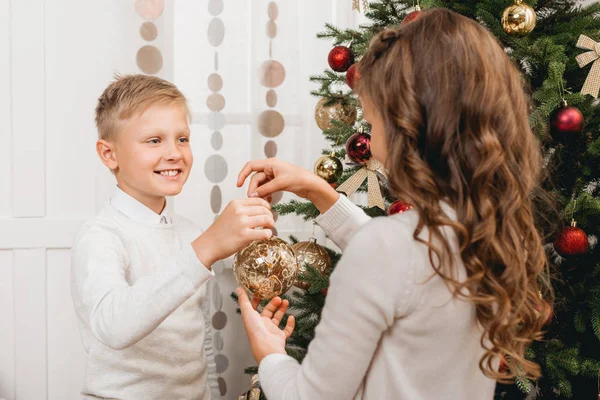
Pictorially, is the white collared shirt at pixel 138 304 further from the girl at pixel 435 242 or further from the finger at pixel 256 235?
the girl at pixel 435 242

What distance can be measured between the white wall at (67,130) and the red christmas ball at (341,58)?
0.58m

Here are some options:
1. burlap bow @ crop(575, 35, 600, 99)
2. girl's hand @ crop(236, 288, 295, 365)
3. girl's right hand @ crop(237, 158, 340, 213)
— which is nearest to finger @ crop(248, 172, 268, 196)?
girl's right hand @ crop(237, 158, 340, 213)

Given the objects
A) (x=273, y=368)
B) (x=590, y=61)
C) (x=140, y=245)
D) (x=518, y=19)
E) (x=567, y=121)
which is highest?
(x=518, y=19)

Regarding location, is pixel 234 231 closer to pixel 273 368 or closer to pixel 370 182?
pixel 273 368

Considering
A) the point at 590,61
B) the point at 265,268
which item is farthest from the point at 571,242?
the point at 265,268

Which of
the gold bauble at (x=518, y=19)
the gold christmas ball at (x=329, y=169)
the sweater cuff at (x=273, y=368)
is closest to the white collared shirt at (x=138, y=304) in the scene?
the sweater cuff at (x=273, y=368)

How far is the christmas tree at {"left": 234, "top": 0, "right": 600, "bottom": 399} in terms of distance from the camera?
1.44 metres

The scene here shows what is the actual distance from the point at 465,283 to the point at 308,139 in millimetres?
1587

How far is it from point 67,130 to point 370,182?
1.23m

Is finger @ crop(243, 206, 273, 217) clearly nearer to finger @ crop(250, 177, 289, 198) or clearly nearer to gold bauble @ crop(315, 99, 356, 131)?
finger @ crop(250, 177, 289, 198)

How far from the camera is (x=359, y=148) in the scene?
1.64 meters

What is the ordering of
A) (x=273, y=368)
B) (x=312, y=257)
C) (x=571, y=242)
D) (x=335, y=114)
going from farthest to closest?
(x=335, y=114), (x=312, y=257), (x=571, y=242), (x=273, y=368)

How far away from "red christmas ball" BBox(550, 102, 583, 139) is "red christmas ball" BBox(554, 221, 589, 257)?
0.79ft

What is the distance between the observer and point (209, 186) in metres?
2.26
